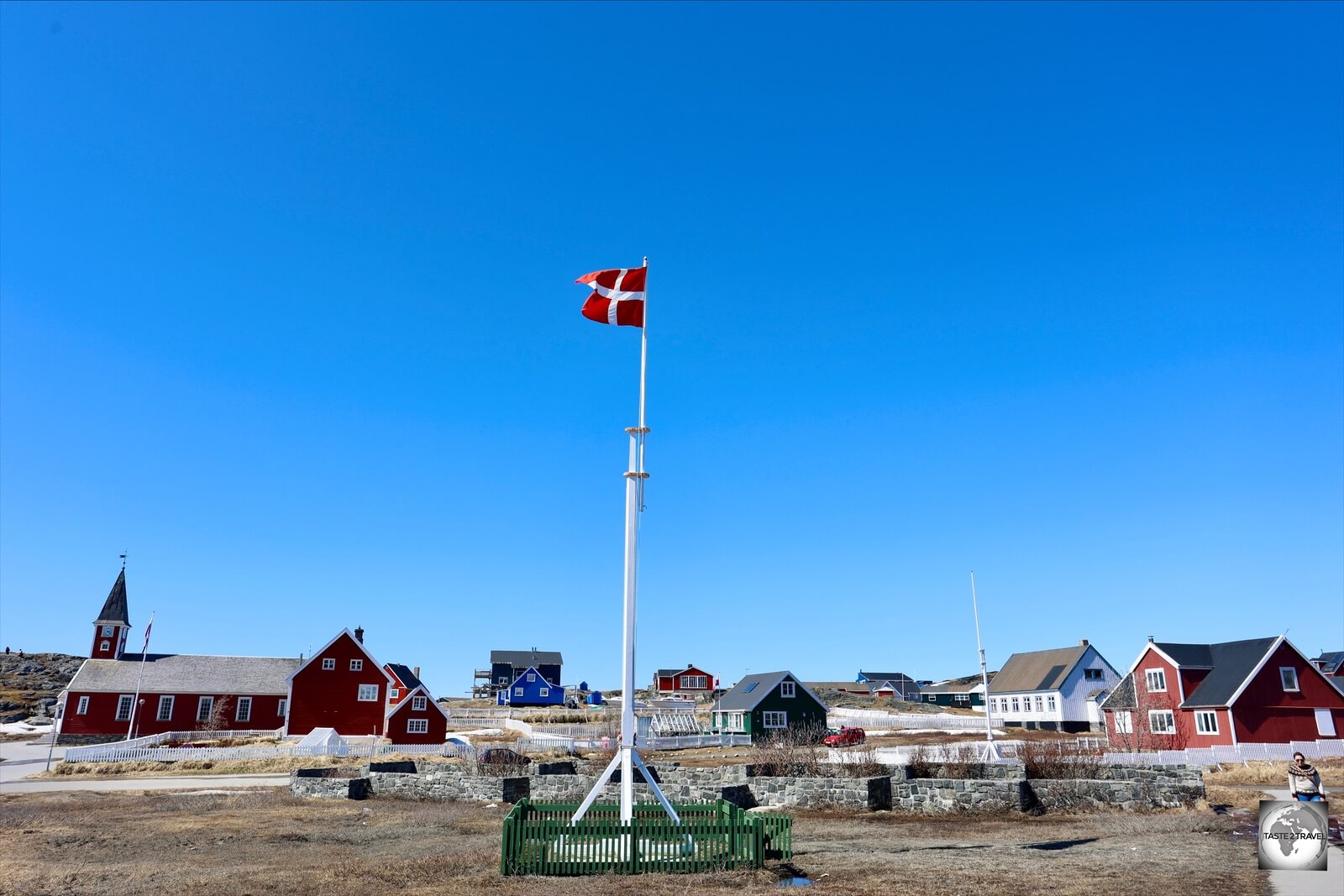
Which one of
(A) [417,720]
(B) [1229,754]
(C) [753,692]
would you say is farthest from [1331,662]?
(A) [417,720]

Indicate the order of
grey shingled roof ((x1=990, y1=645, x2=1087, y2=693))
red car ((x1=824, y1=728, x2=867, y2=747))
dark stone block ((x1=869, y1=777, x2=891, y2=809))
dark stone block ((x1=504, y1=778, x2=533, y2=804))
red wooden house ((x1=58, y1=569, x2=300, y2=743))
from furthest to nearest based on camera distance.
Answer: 1. grey shingled roof ((x1=990, y1=645, x2=1087, y2=693))
2. red wooden house ((x1=58, y1=569, x2=300, y2=743))
3. red car ((x1=824, y1=728, x2=867, y2=747))
4. dark stone block ((x1=504, y1=778, x2=533, y2=804))
5. dark stone block ((x1=869, y1=777, x2=891, y2=809))

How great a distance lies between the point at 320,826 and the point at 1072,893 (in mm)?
18569

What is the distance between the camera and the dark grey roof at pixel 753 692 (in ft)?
212

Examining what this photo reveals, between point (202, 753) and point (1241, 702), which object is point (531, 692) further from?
point (1241, 702)

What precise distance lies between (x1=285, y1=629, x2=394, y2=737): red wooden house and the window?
163 ft

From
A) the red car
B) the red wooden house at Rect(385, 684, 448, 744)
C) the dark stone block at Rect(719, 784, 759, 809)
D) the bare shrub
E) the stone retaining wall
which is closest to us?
the stone retaining wall

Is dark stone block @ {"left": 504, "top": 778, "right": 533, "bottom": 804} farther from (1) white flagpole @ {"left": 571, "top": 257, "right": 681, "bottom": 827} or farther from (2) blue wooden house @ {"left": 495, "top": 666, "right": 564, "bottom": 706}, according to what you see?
(2) blue wooden house @ {"left": 495, "top": 666, "right": 564, "bottom": 706}

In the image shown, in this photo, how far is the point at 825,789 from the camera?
86.6ft

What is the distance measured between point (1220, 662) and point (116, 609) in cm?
7803

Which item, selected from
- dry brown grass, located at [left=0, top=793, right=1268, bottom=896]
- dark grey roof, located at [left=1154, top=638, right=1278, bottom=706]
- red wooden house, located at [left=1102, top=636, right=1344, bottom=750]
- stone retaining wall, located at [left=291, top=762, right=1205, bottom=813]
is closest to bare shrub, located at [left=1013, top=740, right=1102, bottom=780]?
stone retaining wall, located at [left=291, top=762, right=1205, bottom=813]

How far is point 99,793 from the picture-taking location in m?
32.4

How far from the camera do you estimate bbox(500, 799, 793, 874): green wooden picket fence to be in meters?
15.8

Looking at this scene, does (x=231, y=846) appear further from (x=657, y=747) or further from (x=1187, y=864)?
(x=657, y=747)

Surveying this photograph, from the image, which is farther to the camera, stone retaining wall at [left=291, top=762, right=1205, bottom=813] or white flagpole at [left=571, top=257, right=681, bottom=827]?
stone retaining wall at [left=291, top=762, right=1205, bottom=813]
